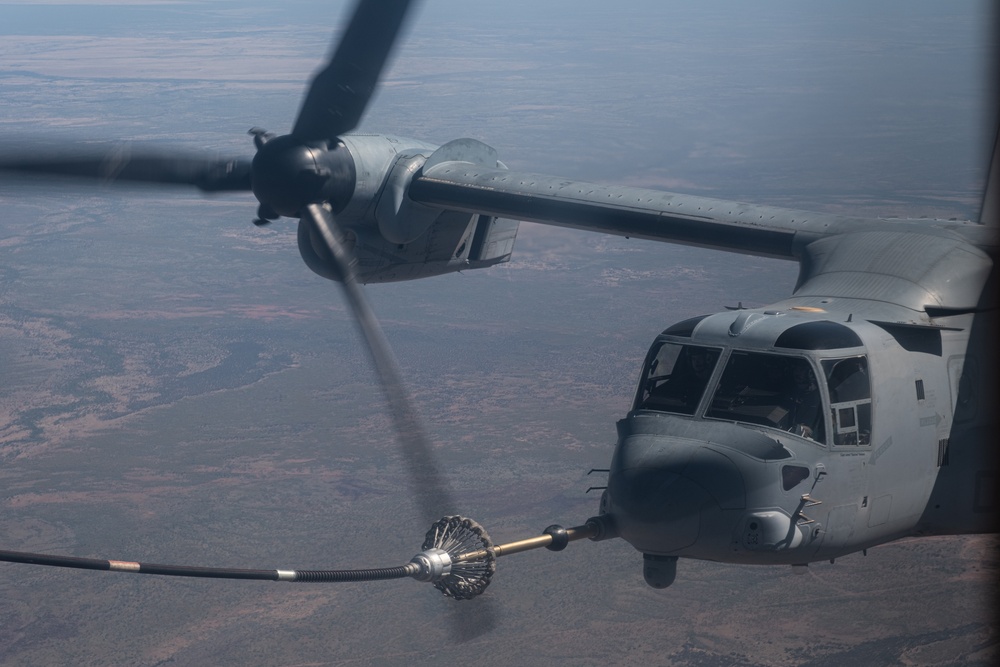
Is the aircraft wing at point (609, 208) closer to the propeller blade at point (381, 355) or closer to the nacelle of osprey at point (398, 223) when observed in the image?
the nacelle of osprey at point (398, 223)

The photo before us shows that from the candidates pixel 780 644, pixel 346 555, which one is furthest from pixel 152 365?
pixel 780 644

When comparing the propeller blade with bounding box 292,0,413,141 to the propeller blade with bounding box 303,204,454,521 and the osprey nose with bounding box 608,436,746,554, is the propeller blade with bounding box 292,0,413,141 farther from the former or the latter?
the osprey nose with bounding box 608,436,746,554

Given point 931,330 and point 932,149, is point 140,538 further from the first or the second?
point 932,149

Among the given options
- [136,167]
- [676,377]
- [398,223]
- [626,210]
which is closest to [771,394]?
[676,377]

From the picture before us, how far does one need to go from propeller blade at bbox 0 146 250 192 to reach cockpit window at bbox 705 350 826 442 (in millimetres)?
10421

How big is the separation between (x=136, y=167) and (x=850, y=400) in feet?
42.3

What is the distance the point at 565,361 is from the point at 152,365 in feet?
170

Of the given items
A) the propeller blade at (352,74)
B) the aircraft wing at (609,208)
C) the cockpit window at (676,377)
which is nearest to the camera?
the cockpit window at (676,377)

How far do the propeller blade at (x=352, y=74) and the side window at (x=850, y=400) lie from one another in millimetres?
9561

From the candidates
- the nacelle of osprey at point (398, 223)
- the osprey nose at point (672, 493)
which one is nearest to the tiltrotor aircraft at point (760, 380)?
the osprey nose at point (672, 493)

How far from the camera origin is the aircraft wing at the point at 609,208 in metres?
21.7

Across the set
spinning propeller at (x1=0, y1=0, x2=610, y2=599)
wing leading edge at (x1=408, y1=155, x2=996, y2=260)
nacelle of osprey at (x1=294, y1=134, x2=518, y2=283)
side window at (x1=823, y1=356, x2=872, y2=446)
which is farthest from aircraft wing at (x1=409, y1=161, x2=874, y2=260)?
side window at (x1=823, y1=356, x2=872, y2=446)

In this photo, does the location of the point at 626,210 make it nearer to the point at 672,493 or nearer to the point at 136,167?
the point at 136,167

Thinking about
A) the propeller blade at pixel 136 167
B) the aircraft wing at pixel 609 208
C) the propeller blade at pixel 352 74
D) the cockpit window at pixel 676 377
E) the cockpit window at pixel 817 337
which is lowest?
the cockpit window at pixel 676 377
